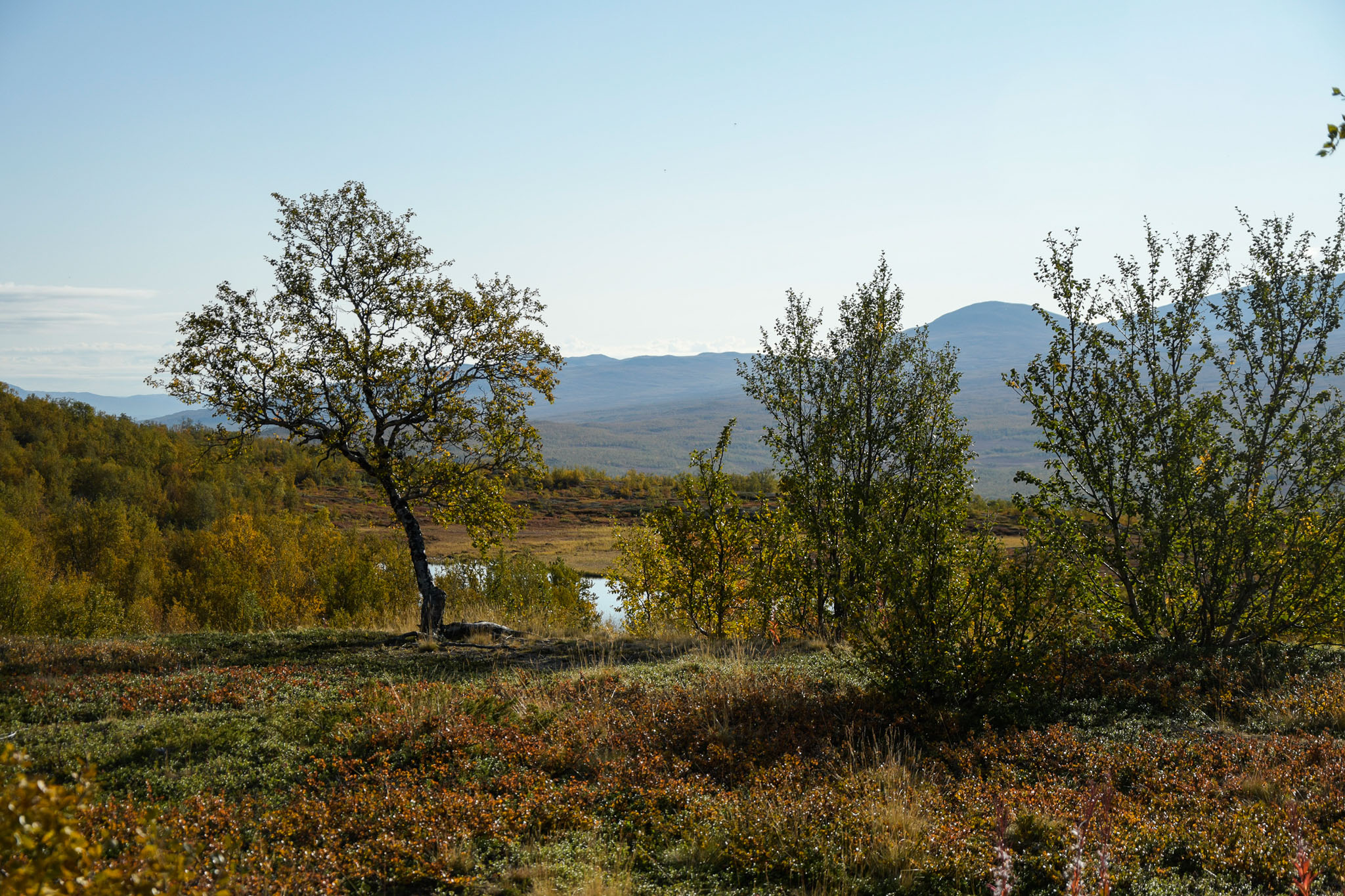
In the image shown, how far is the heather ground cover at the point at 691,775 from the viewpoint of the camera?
4914mm

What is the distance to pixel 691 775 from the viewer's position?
21.9 ft

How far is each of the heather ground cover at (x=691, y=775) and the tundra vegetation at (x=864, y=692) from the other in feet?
0.12

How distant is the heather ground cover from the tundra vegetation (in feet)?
0.12

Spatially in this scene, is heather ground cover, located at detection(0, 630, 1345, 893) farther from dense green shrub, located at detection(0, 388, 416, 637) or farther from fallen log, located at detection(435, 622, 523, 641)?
dense green shrub, located at detection(0, 388, 416, 637)

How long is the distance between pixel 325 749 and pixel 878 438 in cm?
1087

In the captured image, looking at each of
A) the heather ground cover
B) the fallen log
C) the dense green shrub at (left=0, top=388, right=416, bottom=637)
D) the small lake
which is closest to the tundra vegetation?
the heather ground cover

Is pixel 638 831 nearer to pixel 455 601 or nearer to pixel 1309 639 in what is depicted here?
pixel 1309 639

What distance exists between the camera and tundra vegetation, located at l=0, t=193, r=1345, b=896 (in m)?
4.98

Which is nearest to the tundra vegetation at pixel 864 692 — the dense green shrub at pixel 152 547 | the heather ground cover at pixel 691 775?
the heather ground cover at pixel 691 775

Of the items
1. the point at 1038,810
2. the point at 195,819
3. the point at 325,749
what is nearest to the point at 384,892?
the point at 195,819


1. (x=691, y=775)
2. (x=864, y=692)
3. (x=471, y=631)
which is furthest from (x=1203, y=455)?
(x=471, y=631)

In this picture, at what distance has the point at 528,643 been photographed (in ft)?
46.2

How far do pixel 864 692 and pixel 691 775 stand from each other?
305cm

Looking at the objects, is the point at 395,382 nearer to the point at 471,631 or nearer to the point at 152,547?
the point at 471,631
